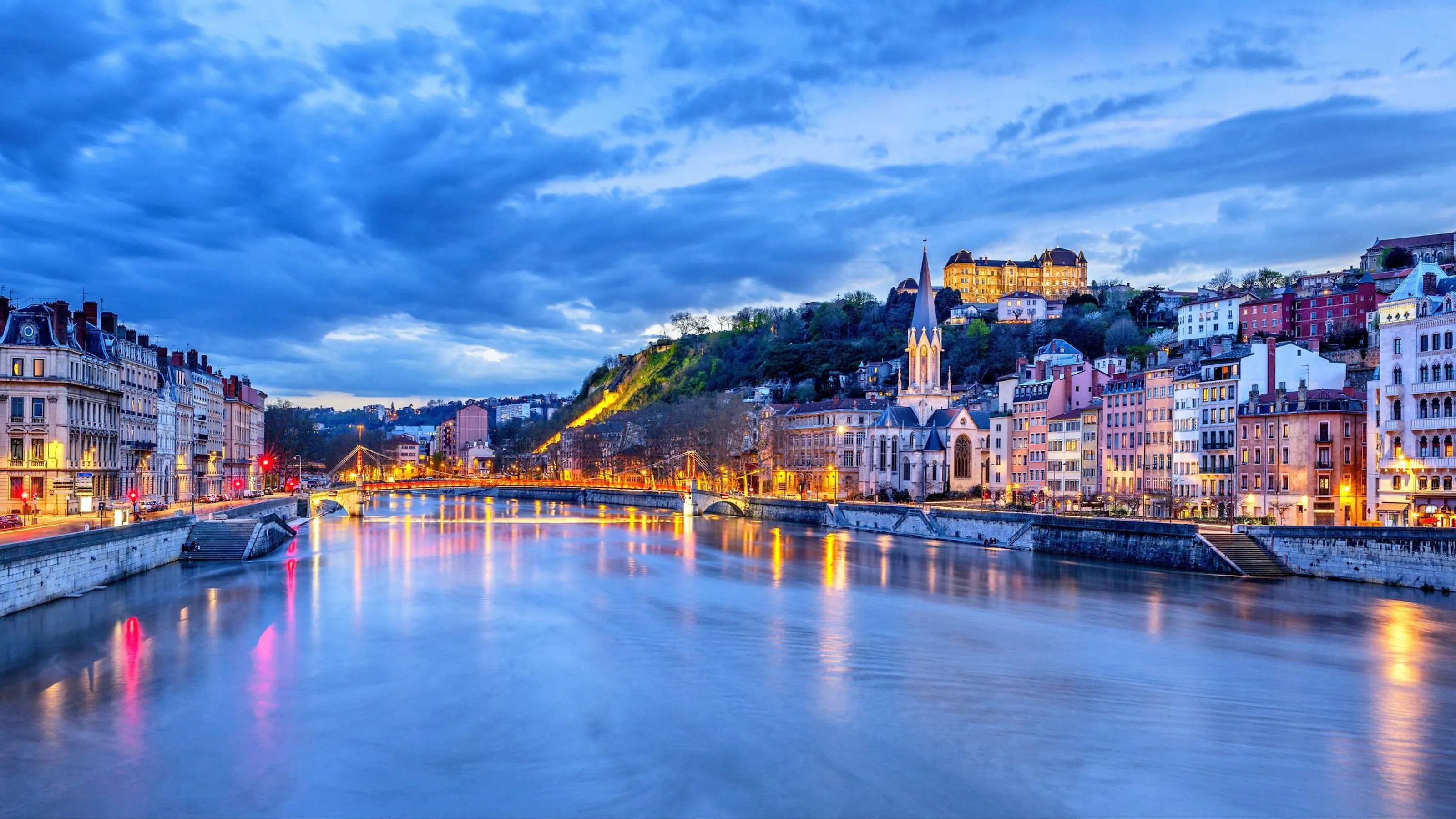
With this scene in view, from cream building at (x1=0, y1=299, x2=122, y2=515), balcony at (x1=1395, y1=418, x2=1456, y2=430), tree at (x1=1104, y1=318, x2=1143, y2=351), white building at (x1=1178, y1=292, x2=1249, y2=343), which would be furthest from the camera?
tree at (x1=1104, y1=318, x2=1143, y2=351)

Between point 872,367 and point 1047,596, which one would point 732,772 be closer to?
point 1047,596

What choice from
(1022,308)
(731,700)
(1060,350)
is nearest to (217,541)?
(731,700)

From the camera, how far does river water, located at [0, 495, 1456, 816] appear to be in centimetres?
1561

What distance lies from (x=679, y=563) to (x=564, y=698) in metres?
26.6

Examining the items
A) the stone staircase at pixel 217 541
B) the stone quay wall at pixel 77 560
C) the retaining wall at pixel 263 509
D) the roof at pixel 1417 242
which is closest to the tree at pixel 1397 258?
the roof at pixel 1417 242

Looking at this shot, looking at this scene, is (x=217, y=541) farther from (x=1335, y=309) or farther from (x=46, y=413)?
(x=1335, y=309)

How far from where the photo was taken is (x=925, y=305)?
9944cm

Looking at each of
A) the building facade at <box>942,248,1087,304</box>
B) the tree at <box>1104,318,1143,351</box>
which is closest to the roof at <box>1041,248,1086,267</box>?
the building facade at <box>942,248,1087,304</box>

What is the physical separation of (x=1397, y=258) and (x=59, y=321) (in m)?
91.6

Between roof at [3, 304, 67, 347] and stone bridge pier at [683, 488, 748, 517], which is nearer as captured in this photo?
roof at [3, 304, 67, 347]

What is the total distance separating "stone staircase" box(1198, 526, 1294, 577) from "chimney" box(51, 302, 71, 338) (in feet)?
139

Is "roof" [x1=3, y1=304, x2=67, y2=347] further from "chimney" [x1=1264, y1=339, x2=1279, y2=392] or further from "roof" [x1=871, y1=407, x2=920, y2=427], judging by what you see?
"roof" [x1=871, y1=407, x2=920, y2=427]

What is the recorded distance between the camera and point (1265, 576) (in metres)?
38.1

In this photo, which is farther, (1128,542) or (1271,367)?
(1271,367)
